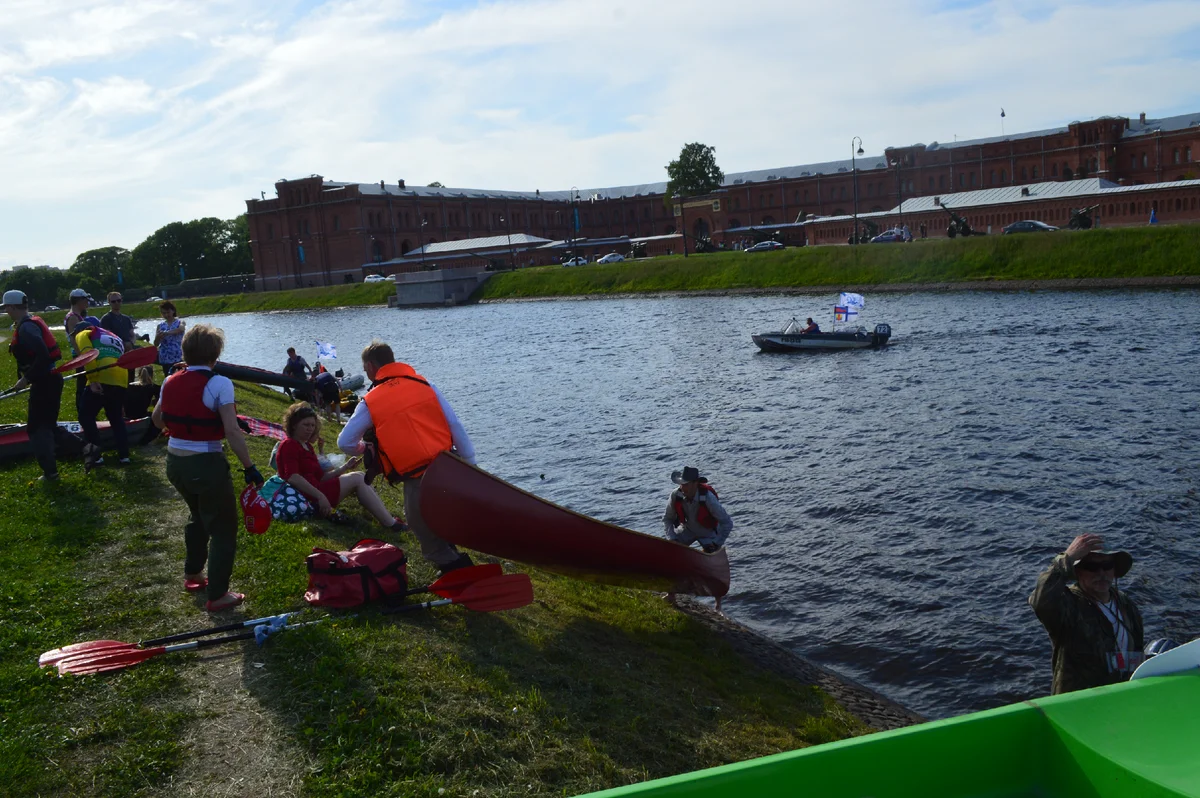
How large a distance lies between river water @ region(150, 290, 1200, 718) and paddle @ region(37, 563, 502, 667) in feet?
14.8

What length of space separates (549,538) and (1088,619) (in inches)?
181

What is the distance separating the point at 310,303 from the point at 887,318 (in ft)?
220

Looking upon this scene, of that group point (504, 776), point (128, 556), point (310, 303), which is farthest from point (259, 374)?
point (310, 303)

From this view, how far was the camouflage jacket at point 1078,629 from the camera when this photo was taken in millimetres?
5672

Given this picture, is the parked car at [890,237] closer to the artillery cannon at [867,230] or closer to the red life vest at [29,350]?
the artillery cannon at [867,230]

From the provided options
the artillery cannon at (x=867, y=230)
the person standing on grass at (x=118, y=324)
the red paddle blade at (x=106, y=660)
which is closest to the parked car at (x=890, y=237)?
the artillery cannon at (x=867, y=230)

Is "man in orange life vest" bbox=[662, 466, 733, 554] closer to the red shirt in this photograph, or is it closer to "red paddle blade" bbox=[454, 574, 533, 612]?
"red paddle blade" bbox=[454, 574, 533, 612]

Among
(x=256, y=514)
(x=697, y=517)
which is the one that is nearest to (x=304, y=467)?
(x=256, y=514)

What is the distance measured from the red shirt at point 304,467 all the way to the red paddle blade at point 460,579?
256cm

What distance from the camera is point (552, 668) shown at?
7035 millimetres

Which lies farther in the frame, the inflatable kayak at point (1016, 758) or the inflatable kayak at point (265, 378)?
the inflatable kayak at point (265, 378)

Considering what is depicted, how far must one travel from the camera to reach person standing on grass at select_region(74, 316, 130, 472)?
10.7 meters

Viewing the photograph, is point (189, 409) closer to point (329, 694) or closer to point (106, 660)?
point (106, 660)

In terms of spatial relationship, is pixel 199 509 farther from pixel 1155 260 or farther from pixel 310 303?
pixel 310 303
